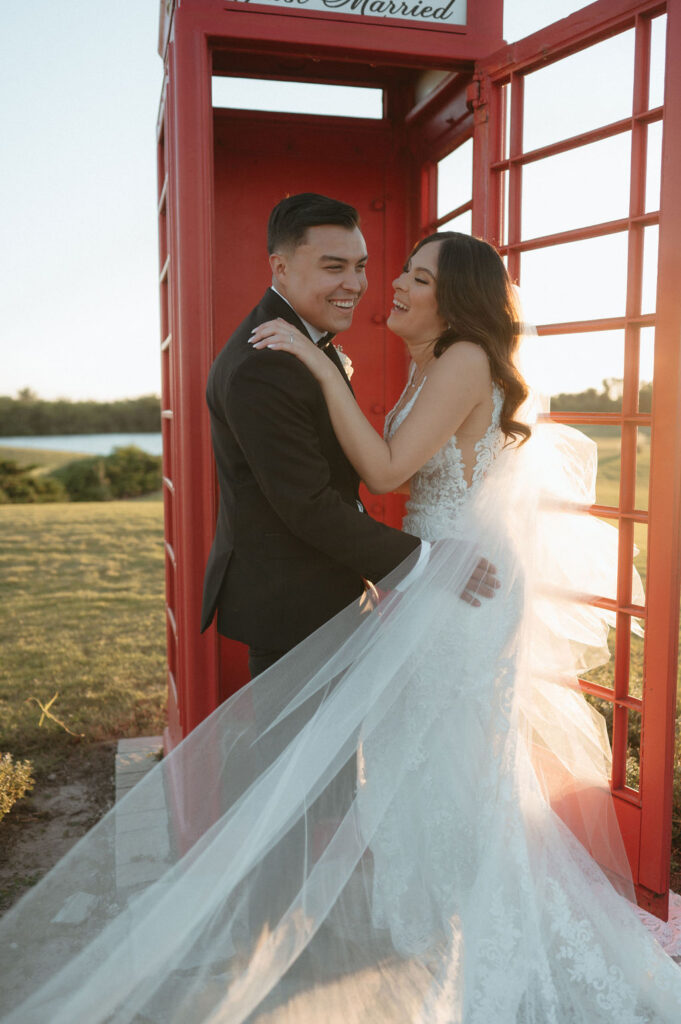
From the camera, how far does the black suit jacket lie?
7.85ft

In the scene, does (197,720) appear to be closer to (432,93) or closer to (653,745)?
(653,745)

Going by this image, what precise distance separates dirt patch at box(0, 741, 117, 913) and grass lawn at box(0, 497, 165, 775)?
205 mm

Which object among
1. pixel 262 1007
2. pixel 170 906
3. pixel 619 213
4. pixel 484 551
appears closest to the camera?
pixel 170 906

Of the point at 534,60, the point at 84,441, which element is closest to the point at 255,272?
the point at 534,60

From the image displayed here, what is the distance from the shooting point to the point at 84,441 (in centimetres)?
2439

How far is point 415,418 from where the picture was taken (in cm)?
266

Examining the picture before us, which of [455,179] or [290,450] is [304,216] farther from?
[455,179]

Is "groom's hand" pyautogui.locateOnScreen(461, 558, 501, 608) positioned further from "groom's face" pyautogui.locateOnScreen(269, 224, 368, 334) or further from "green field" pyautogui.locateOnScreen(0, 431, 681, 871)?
"green field" pyautogui.locateOnScreen(0, 431, 681, 871)

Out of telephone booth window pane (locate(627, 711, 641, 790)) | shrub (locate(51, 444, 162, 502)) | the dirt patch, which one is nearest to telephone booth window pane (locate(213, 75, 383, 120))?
telephone booth window pane (locate(627, 711, 641, 790))

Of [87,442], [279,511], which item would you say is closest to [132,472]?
[87,442]

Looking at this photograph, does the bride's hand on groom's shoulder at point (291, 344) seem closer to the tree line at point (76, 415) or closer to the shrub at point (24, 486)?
the shrub at point (24, 486)

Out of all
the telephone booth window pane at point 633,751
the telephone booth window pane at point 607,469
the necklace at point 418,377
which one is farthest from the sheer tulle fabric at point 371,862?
the telephone booth window pane at point 607,469

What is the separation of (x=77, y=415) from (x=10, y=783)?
73.3 feet

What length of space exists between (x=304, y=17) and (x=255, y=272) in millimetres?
1218
